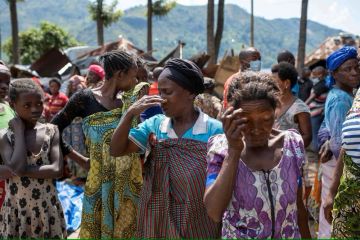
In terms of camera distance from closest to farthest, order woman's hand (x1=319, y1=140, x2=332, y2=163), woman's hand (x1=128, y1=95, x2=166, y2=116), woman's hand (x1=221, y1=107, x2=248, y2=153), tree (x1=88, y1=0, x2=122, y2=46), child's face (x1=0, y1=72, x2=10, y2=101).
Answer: woman's hand (x1=221, y1=107, x2=248, y2=153) → woman's hand (x1=128, y1=95, x2=166, y2=116) → child's face (x1=0, y1=72, x2=10, y2=101) → woman's hand (x1=319, y1=140, x2=332, y2=163) → tree (x1=88, y1=0, x2=122, y2=46)

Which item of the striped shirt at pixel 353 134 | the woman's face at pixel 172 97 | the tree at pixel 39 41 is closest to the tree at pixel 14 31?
the woman's face at pixel 172 97

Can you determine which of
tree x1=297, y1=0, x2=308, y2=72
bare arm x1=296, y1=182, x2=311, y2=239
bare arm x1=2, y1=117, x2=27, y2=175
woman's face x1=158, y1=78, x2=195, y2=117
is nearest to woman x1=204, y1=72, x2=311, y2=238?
bare arm x1=296, y1=182, x2=311, y2=239

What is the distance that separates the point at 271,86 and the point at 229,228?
658 mm

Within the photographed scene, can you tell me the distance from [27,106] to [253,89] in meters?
1.77

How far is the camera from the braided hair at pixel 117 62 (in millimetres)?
3773

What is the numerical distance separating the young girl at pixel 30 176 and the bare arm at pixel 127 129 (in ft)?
2.02

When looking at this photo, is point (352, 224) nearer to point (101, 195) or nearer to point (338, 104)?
point (338, 104)

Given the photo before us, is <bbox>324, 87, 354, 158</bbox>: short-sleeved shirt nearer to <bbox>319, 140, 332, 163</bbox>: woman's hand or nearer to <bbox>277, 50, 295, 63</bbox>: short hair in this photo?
<bbox>319, 140, 332, 163</bbox>: woman's hand

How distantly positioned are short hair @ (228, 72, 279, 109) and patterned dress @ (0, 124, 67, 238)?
1656 millimetres

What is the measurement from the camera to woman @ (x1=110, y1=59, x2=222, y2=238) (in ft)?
9.39

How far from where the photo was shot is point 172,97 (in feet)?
9.80

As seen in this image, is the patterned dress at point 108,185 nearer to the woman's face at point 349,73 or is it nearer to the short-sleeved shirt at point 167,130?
the short-sleeved shirt at point 167,130

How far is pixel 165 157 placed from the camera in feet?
9.71

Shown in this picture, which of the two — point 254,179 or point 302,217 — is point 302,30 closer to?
point 302,217
